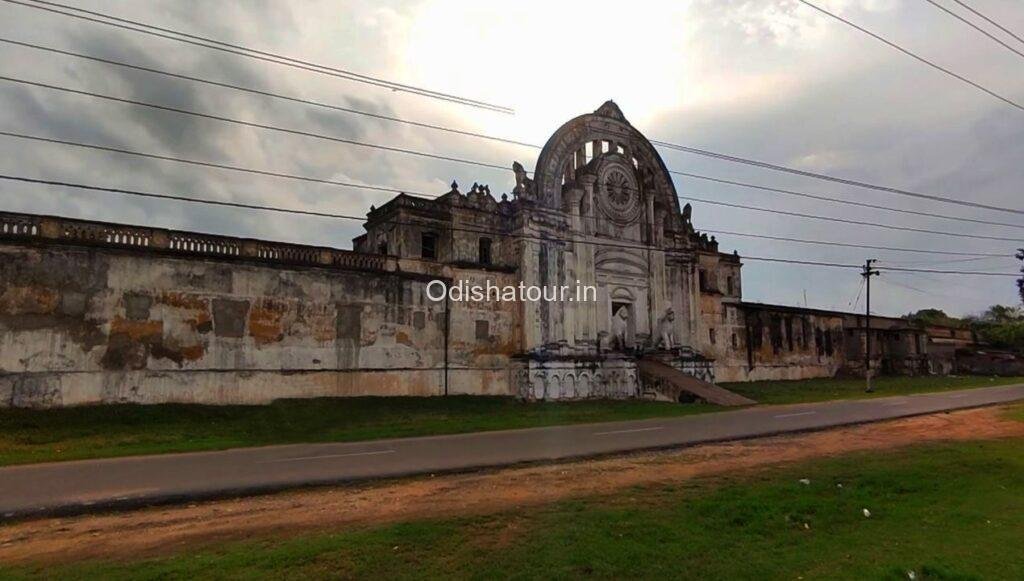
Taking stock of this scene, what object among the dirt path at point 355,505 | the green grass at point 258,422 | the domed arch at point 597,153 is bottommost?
the green grass at point 258,422

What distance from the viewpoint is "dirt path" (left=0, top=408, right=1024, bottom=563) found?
7383mm

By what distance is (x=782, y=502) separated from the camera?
9281 mm

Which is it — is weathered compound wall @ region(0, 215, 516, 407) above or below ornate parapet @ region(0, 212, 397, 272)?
below

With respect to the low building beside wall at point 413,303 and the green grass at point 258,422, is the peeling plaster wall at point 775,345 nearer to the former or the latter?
the low building beside wall at point 413,303

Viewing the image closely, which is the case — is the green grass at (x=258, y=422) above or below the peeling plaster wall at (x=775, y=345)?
below

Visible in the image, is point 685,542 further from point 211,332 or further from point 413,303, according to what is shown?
point 413,303

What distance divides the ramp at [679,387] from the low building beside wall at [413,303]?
2.85ft

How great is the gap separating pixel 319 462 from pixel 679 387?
70.6 feet

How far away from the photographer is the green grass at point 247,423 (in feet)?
52.6

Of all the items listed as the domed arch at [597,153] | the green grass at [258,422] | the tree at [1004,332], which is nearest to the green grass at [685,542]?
the green grass at [258,422]

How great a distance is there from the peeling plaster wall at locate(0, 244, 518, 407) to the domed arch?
A: 7.64 meters

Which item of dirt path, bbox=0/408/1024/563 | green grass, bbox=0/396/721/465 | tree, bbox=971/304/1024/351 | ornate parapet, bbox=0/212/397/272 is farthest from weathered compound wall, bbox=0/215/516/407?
tree, bbox=971/304/1024/351

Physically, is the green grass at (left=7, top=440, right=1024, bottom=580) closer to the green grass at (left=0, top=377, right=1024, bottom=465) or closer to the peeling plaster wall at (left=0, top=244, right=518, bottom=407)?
the green grass at (left=0, top=377, right=1024, bottom=465)

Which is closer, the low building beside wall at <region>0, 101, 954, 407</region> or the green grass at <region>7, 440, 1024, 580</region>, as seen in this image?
the green grass at <region>7, 440, 1024, 580</region>
